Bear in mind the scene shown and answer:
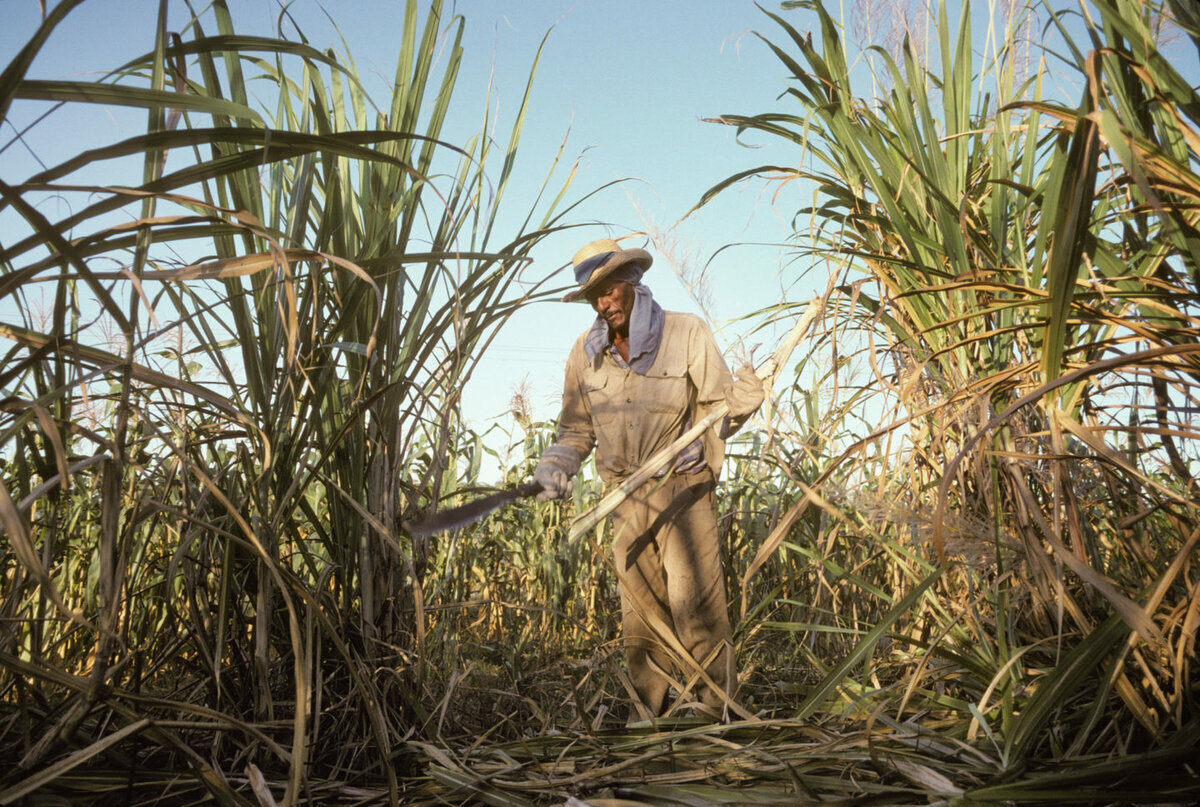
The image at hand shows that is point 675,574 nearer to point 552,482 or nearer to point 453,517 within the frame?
point 552,482

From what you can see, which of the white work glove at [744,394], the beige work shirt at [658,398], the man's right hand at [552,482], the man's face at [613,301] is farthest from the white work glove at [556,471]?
the white work glove at [744,394]

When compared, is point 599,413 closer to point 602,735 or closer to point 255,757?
point 602,735

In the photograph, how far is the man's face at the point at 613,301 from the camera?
140 inches

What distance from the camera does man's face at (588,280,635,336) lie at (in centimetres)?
356

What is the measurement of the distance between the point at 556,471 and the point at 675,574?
68cm

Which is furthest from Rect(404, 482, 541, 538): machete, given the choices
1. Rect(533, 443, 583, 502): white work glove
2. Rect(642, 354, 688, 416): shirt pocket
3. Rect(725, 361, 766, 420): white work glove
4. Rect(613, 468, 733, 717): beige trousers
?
Rect(642, 354, 688, 416): shirt pocket

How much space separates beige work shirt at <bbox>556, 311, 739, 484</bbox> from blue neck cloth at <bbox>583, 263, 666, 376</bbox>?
35 mm

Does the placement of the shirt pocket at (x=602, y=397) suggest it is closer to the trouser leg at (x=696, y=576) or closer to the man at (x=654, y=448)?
the man at (x=654, y=448)

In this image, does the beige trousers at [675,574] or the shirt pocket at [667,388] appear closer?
the beige trousers at [675,574]

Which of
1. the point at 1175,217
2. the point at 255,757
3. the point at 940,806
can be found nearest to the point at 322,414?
the point at 255,757

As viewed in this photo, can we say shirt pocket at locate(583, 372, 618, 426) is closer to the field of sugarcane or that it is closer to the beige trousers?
the beige trousers

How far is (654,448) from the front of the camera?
3.55m

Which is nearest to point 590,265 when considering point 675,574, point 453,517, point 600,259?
point 600,259

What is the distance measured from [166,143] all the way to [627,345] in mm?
2742
